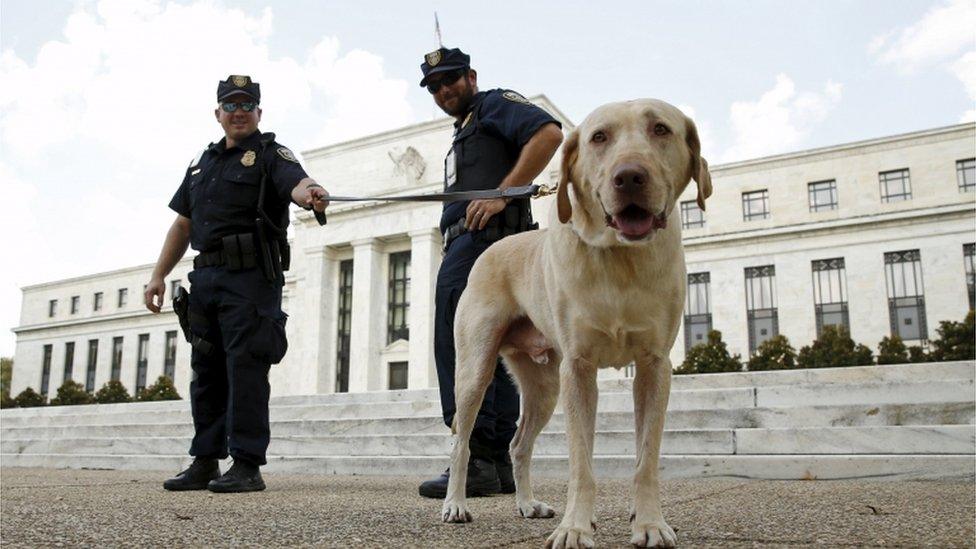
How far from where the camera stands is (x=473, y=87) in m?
4.95

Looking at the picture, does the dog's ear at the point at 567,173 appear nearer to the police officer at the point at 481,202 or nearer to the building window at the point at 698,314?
the police officer at the point at 481,202

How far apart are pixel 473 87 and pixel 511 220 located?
105cm

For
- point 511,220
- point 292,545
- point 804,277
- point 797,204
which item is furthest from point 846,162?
point 292,545

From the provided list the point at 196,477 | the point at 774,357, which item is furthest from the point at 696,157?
the point at 774,357

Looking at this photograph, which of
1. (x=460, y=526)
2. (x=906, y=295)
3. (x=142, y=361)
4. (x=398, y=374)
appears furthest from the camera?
(x=142, y=361)

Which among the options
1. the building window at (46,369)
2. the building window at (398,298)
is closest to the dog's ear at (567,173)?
the building window at (398,298)

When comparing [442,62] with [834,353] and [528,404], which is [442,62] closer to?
[528,404]

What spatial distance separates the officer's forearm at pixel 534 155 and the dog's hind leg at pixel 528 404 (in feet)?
3.91

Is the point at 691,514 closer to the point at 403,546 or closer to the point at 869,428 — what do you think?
the point at 403,546

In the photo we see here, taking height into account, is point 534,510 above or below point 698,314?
below

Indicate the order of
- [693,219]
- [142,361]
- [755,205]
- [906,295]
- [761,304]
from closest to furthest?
[906,295], [761,304], [755,205], [693,219], [142,361]

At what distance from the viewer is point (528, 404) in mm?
3580

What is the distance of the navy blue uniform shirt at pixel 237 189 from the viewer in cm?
512

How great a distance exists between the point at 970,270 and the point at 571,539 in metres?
38.4
